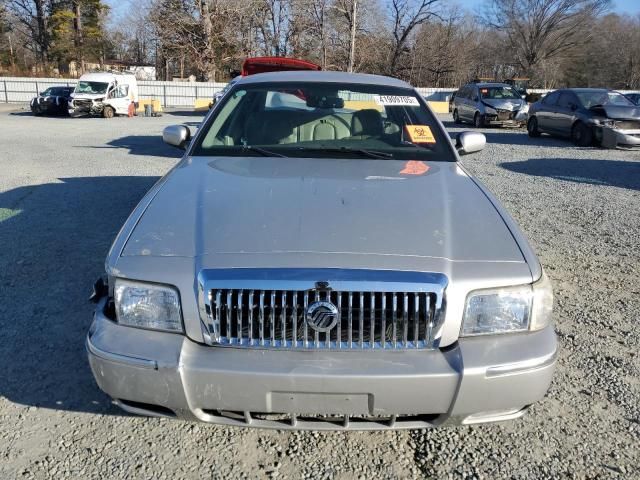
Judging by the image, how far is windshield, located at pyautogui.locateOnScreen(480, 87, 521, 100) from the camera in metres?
19.4

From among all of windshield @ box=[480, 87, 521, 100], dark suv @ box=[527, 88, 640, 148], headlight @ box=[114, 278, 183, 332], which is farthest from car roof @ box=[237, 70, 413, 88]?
windshield @ box=[480, 87, 521, 100]

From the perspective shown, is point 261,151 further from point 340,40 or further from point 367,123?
point 340,40

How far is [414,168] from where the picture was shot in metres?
3.21

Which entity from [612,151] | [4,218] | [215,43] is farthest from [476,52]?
[4,218]

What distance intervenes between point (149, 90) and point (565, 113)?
29.0 meters

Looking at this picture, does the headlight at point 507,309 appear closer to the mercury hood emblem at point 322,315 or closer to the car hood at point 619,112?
the mercury hood emblem at point 322,315

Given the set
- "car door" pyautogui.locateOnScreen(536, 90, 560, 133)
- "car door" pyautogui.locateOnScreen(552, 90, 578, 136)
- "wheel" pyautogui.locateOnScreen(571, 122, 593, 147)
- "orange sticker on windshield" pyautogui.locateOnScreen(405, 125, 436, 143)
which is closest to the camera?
"orange sticker on windshield" pyautogui.locateOnScreen(405, 125, 436, 143)

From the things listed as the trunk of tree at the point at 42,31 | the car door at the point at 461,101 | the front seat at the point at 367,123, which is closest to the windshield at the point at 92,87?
the car door at the point at 461,101

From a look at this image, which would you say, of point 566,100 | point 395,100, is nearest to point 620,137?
point 566,100

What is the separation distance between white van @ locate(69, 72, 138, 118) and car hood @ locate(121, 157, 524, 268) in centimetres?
2280

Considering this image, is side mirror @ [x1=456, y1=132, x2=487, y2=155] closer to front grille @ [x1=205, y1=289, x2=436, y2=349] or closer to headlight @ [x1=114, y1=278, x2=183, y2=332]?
front grille @ [x1=205, y1=289, x2=436, y2=349]

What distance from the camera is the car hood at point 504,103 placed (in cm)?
1855

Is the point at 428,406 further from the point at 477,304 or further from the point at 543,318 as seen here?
the point at 543,318

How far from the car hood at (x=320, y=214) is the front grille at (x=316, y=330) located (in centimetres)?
18
